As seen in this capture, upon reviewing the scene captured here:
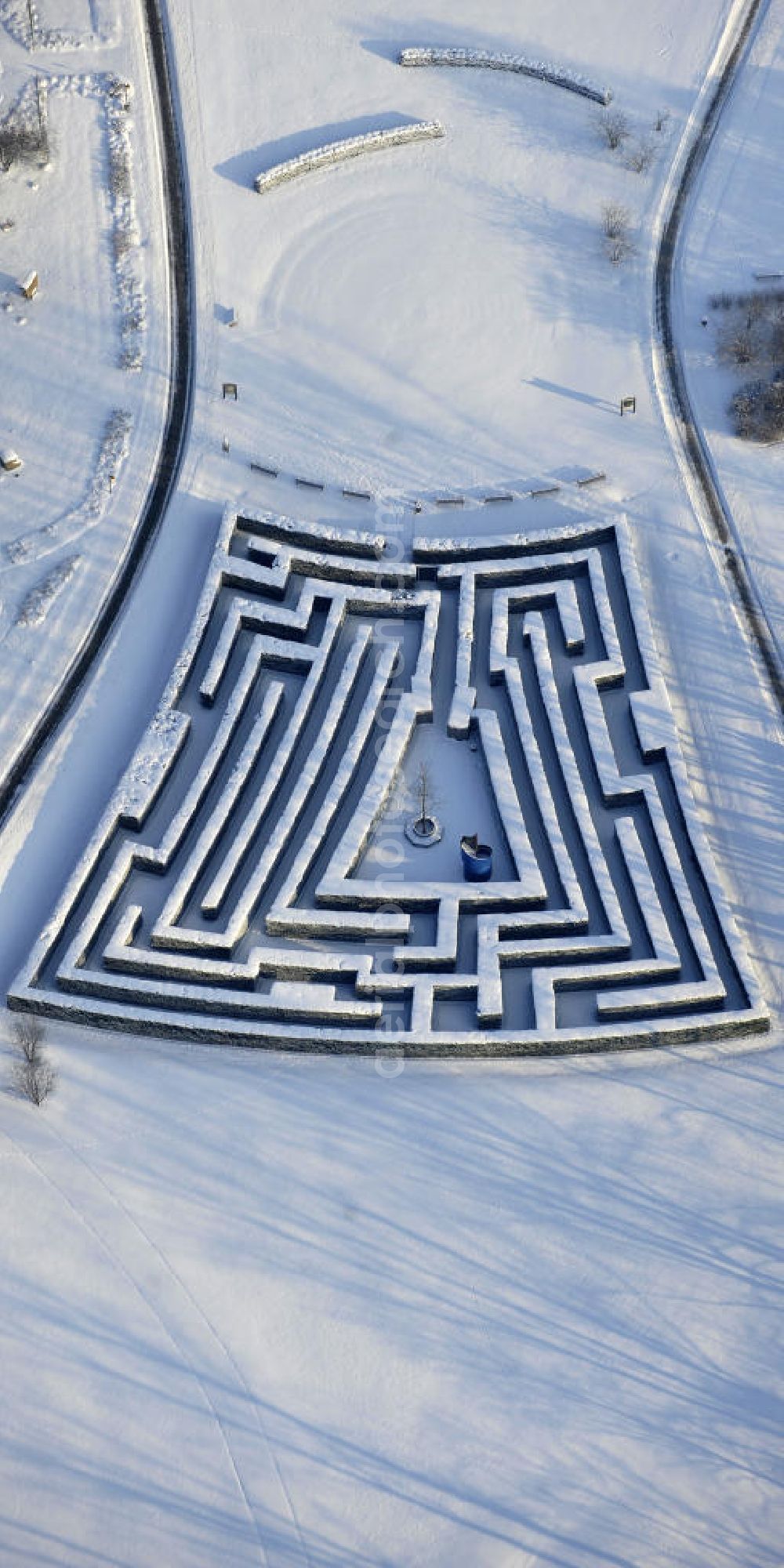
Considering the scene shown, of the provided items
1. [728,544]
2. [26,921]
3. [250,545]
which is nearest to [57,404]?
[250,545]

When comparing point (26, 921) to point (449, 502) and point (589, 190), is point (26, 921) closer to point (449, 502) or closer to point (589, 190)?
point (449, 502)

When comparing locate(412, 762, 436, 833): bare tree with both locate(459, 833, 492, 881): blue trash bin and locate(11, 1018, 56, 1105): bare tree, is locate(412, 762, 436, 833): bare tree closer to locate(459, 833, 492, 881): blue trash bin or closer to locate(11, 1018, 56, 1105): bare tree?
locate(459, 833, 492, 881): blue trash bin

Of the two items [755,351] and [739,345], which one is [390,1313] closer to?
[739,345]

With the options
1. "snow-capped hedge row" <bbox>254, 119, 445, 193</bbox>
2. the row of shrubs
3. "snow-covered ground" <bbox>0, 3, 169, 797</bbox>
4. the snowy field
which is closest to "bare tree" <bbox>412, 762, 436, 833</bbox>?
the snowy field

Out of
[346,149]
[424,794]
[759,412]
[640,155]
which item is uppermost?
[640,155]

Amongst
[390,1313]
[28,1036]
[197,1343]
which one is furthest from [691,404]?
[197,1343]

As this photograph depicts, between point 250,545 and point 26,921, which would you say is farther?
point 250,545

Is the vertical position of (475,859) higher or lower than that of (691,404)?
lower
